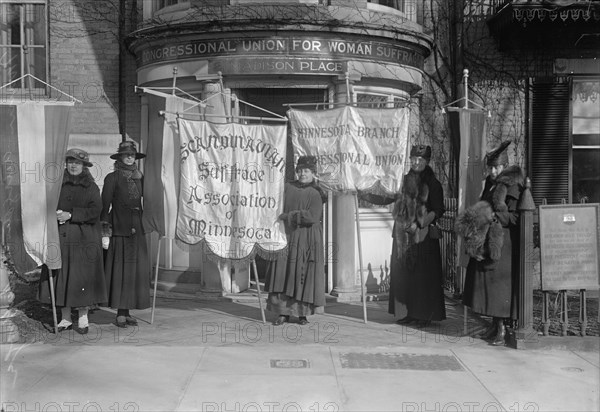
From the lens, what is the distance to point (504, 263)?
298 inches

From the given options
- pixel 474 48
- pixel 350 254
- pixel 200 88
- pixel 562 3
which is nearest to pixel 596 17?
Answer: pixel 562 3

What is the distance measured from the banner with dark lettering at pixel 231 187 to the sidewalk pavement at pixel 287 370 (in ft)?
3.24

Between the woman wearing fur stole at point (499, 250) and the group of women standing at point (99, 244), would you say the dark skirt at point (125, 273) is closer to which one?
the group of women standing at point (99, 244)

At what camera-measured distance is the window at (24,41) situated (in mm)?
11023

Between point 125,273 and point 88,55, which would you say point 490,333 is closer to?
point 125,273

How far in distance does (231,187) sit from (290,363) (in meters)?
2.35

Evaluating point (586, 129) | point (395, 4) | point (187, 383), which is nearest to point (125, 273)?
point (187, 383)

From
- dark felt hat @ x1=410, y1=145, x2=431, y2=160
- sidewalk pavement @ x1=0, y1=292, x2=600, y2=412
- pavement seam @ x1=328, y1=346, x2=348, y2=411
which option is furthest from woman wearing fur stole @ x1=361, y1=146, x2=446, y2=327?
pavement seam @ x1=328, y1=346, x2=348, y2=411

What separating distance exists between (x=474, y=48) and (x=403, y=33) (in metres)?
1.69

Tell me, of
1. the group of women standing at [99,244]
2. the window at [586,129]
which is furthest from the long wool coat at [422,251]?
the window at [586,129]

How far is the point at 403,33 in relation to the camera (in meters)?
10.0

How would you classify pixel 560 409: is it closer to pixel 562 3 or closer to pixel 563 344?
pixel 563 344

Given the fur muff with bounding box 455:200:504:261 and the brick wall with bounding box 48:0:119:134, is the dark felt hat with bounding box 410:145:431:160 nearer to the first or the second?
the fur muff with bounding box 455:200:504:261

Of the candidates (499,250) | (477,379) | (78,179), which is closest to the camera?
(477,379)
